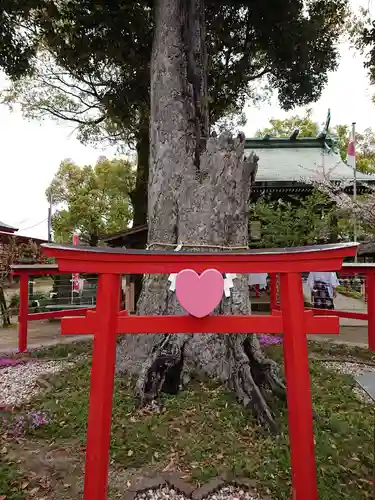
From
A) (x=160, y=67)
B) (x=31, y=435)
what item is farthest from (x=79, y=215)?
(x=31, y=435)

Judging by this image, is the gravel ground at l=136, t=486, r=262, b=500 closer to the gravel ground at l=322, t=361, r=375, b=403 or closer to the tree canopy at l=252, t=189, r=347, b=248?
the gravel ground at l=322, t=361, r=375, b=403

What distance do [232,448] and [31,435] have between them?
5.97 feet

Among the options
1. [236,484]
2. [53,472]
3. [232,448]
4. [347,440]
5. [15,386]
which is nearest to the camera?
[236,484]

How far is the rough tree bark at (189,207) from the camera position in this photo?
12.5 ft

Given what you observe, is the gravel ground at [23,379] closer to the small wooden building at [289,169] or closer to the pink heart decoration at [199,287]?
the pink heart decoration at [199,287]

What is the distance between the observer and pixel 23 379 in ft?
16.2

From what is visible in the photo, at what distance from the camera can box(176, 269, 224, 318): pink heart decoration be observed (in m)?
2.18

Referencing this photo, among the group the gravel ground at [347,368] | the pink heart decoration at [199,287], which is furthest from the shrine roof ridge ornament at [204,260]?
the gravel ground at [347,368]

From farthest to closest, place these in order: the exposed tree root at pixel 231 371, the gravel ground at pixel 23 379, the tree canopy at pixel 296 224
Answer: the tree canopy at pixel 296 224
the gravel ground at pixel 23 379
the exposed tree root at pixel 231 371

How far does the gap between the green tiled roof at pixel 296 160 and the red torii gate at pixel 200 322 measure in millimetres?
9930

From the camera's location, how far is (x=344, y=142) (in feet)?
86.3

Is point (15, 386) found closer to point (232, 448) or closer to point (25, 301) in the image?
point (25, 301)

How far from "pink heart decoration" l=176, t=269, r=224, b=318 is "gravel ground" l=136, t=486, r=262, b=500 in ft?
4.40

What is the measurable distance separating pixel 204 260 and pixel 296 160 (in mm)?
14688
